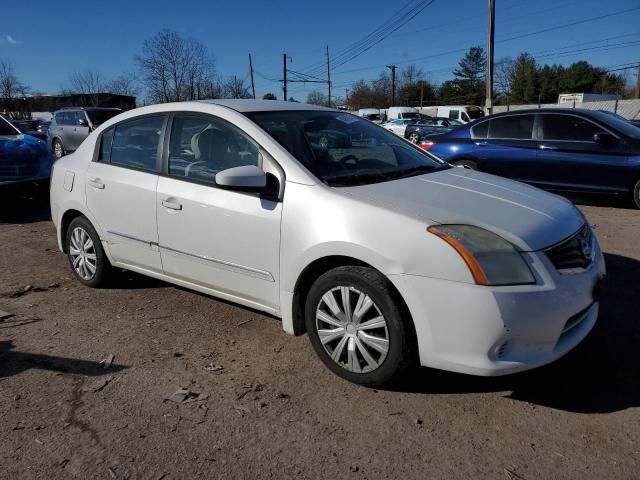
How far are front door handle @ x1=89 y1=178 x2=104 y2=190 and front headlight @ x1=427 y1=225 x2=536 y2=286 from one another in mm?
2796

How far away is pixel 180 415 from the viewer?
2.67 meters

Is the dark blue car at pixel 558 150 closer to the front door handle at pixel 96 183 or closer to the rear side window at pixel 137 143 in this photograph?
the rear side window at pixel 137 143

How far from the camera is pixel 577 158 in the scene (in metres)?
7.42

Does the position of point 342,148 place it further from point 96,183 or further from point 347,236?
point 96,183

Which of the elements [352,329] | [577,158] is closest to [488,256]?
[352,329]

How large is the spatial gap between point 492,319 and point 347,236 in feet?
2.71

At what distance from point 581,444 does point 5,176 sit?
28.0ft

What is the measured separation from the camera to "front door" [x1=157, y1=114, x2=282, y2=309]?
3123mm

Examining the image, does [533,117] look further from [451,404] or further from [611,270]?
[451,404]

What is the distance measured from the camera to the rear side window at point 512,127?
7.99 meters

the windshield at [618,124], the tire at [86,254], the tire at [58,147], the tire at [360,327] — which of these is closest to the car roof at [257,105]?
the tire at [360,327]

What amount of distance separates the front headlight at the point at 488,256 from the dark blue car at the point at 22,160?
7.77m

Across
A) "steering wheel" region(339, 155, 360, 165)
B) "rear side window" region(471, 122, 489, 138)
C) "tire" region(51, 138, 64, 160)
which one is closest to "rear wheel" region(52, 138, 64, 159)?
"tire" region(51, 138, 64, 160)

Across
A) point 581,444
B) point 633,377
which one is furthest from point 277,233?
point 633,377
